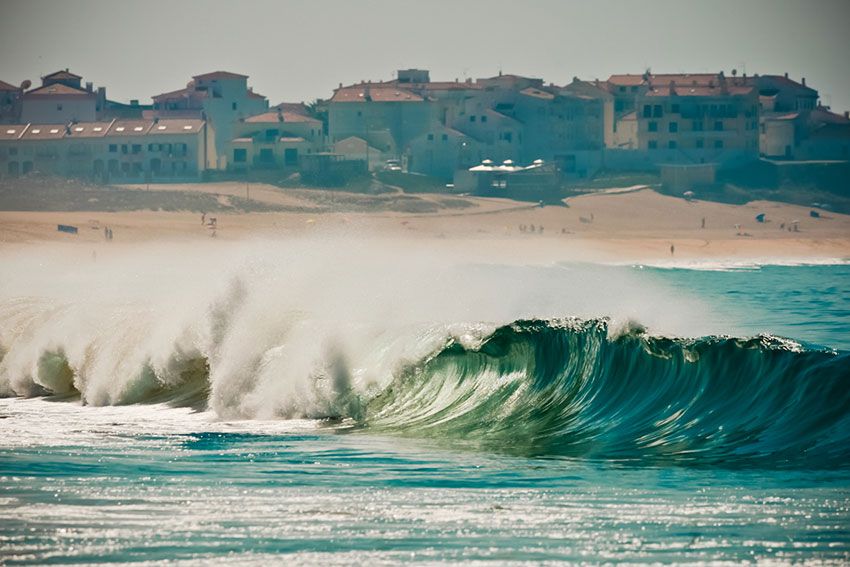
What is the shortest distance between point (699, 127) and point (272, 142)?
28.3 m

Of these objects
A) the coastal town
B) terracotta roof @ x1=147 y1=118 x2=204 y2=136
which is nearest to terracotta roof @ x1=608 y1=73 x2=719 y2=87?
the coastal town

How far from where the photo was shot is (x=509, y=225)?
79.8 metres

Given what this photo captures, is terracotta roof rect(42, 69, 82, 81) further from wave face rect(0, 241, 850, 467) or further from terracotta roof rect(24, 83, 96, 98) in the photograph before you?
wave face rect(0, 241, 850, 467)

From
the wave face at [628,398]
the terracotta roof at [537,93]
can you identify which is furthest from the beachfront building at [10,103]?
the wave face at [628,398]

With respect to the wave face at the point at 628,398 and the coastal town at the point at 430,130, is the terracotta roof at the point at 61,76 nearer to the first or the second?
the coastal town at the point at 430,130

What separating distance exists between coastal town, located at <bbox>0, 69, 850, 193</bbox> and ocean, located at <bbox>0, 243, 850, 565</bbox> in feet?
212

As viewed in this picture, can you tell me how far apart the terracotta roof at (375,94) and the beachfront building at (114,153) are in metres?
12.2

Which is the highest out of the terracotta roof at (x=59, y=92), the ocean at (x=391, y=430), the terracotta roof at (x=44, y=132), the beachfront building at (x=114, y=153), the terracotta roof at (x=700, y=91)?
the terracotta roof at (x=700, y=91)

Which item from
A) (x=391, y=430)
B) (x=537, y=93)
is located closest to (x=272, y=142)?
(x=537, y=93)

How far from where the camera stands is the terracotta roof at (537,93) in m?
104

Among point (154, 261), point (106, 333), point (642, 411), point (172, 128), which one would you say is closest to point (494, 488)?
point (642, 411)

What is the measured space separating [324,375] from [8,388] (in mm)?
6237

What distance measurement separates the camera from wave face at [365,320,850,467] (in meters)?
17.6

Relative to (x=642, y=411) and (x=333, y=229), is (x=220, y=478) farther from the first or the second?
(x=333, y=229)
